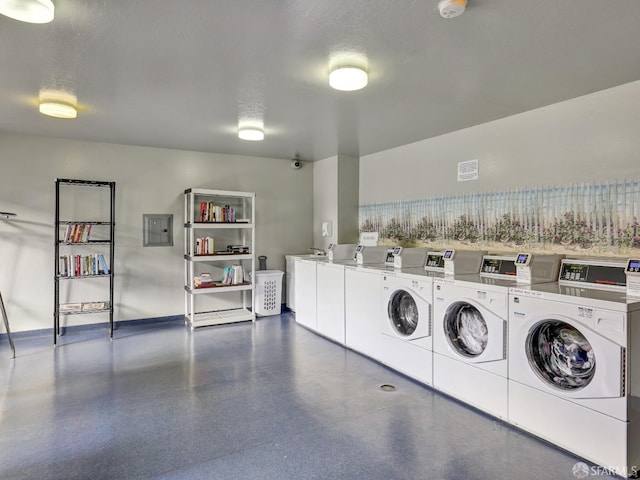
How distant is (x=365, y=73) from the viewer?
8.58ft

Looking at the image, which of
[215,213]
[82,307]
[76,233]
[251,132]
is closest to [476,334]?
[251,132]

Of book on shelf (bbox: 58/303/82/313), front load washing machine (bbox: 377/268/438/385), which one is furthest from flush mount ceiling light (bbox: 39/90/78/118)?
front load washing machine (bbox: 377/268/438/385)

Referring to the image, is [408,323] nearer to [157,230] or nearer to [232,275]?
[232,275]

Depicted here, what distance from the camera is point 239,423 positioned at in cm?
262

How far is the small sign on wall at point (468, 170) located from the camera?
4000 mm

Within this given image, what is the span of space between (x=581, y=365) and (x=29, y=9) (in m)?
3.56

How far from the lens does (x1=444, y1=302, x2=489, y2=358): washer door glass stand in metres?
2.92

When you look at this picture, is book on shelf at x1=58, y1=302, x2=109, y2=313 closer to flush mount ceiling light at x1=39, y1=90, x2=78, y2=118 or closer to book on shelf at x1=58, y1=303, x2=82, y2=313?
book on shelf at x1=58, y1=303, x2=82, y2=313

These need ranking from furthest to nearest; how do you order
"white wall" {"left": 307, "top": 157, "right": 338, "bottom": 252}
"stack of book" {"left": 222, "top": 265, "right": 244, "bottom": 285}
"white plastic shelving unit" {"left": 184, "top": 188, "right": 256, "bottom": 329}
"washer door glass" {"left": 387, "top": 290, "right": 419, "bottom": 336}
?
"white wall" {"left": 307, "top": 157, "right": 338, "bottom": 252}
"stack of book" {"left": 222, "top": 265, "right": 244, "bottom": 285}
"white plastic shelving unit" {"left": 184, "top": 188, "right": 256, "bottom": 329}
"washer door glass" {"left": 387, "top": 290, "right": 419, "bottom": 336}

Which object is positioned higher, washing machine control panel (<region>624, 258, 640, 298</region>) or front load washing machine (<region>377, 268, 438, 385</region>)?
washing machine control panel (<region>624, 258, 640, 298</region>)

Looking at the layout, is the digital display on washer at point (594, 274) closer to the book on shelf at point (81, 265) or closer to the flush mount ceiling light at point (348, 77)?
the flush mount ceiling light at point (348, 77)

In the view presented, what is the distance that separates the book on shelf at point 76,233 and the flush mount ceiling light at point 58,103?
1.59m

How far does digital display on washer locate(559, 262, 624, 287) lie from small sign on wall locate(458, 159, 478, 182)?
1435mm

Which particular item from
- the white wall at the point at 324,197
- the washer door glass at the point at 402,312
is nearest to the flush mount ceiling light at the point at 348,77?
the washer door glass at the point at 402,312
